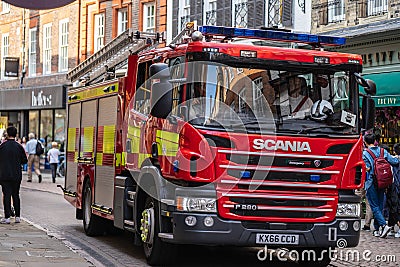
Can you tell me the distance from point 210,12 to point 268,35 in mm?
18900

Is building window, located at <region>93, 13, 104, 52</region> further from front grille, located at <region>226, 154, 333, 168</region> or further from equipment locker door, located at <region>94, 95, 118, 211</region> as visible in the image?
front grille, located at <region>226, 154, 333, 168</region>

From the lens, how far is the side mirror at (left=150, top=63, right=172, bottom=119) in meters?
11.1

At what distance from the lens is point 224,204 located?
10.9 meters

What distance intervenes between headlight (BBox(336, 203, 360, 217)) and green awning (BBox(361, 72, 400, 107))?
10.7 m

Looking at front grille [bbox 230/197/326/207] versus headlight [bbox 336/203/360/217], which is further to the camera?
headlight [bbox 336/203/360/217]

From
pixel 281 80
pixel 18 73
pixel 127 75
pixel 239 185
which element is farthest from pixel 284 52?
pixel 18 73

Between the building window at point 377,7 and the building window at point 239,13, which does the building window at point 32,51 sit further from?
the building window at point 377,7

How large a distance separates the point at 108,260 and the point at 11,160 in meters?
5.11

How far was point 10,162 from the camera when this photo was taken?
16.8m

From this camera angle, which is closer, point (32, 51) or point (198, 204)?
point (198, 204)

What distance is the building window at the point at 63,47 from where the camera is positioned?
41.3 m

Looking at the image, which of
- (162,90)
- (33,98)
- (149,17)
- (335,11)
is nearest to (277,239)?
(162,90)

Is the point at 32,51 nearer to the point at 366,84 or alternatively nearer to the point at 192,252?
the point at 192,252

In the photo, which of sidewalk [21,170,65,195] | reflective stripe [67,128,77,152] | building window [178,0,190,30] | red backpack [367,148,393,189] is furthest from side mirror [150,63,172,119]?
building window [178,0,190,30]
